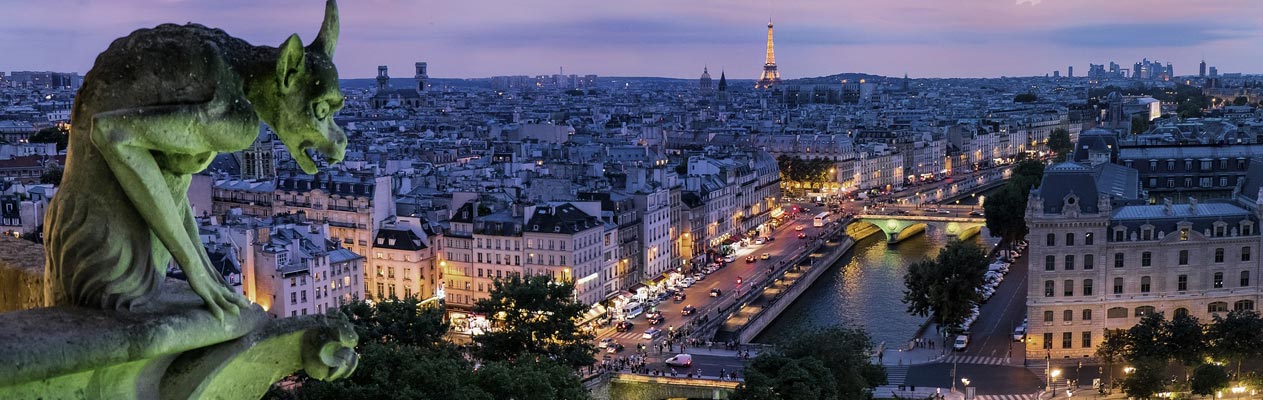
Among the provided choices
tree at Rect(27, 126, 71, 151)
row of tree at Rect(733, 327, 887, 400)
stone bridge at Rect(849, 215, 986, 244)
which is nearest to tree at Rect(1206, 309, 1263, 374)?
row of tree at Rect(733, 327, 887, 400)

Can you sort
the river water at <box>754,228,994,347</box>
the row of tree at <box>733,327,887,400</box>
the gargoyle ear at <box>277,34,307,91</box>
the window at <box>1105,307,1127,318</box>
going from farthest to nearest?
the river water at <box>754,228,994,347</box> < the window at <box>1105,307,1127,318</box> < the row of tree at <box>733,327,887,400</box> < the gargoyle ear at <box>277,34,307,91</box>

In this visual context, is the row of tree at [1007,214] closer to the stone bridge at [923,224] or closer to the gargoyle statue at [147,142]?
the stone bridge at [923,224]

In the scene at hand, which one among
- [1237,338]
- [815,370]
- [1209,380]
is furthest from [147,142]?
[1237,338]

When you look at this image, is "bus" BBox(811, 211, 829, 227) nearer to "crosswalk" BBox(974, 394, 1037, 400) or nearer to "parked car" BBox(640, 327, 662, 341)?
"parked car" BBox(640, 327, 662, 341)

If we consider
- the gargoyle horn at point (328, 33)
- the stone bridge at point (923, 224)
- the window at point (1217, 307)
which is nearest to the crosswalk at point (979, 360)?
the window at point (1217, 307)

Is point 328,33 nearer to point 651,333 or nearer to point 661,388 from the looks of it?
point 661,388

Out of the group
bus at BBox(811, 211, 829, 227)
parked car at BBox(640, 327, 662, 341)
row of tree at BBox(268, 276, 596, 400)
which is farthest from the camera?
bus at BBox(811, 211, 829, 227)
